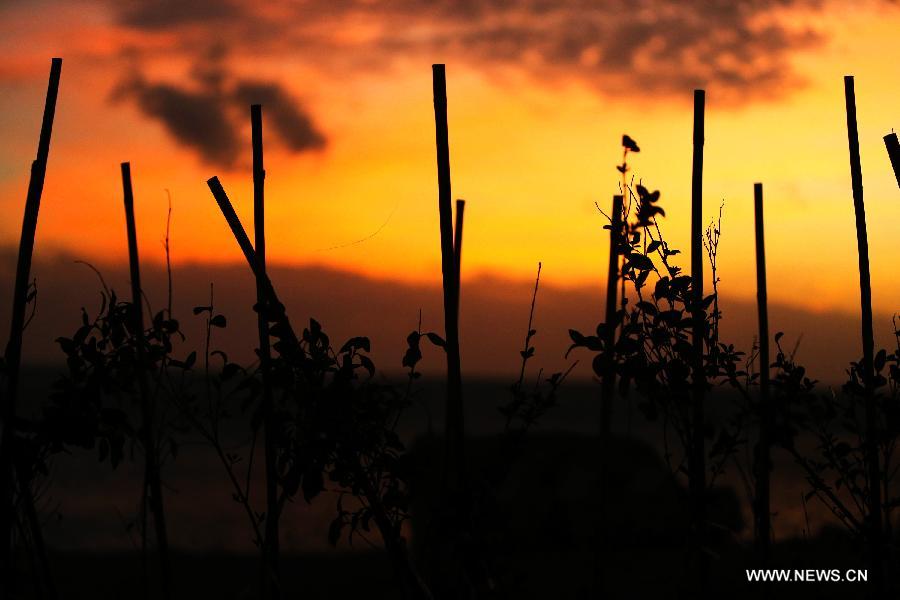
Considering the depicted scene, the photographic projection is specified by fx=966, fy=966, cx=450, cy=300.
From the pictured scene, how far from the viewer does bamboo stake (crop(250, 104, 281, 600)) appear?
425 cm

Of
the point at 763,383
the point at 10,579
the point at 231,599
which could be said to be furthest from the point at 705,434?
the point at 231,599

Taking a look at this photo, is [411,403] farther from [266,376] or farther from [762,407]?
[762,407]

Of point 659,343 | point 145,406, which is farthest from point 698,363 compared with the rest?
point 145,406

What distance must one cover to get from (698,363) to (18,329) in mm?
2994

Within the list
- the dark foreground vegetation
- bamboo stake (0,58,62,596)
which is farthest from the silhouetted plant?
bamboo stake (0,58,62,596)

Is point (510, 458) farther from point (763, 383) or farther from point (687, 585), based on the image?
point (763, 383)

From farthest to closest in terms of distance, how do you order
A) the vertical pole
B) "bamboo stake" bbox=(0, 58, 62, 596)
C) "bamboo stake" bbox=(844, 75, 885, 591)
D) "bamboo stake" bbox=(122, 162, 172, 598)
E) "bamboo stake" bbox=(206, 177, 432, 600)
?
the vertical pole < "bamboo stake" bbox=(122, 162, 172, 598) < "bamboo stake" bbox=(844, 75, 885, 591) < "bamboo stake" bbox=(0, 58, 62, 596) < "bamboo stake" bbox=(206, 177, 432, 600)

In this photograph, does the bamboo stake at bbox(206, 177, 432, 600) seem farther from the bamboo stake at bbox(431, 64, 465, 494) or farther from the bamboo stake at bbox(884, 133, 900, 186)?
the bamboo stake at bbox(884, 133, 900, 186)

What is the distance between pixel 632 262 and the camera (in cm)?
418

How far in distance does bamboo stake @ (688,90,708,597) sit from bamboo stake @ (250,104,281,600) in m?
1.86

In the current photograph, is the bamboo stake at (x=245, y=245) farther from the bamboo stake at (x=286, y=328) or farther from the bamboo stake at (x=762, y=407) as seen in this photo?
the bamboo stake at (x=762, y=407)

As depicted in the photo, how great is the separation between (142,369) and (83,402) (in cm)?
40

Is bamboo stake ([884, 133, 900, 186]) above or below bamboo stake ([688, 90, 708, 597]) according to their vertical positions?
above

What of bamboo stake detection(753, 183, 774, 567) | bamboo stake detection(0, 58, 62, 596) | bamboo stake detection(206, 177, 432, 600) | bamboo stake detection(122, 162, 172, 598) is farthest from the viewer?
bamboo stake detection(753, 183, 774, 567)
